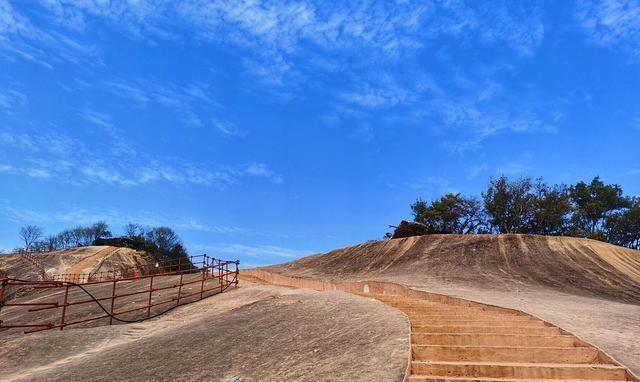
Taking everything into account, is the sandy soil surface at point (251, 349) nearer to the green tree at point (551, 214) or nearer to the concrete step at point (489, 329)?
the concrete step at point (489, 329)

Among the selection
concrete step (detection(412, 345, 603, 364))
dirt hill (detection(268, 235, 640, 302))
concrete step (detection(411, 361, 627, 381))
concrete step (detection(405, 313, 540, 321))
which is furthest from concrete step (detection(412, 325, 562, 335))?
dirt hill (detection(268, 235, 640, 302))

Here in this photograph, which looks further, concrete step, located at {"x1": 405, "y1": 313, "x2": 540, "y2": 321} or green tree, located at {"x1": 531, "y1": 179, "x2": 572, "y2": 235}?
green tree, located at {"x1": 531, "y1": 179, "x2": 572, "y2": 235}

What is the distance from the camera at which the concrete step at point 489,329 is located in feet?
28.2

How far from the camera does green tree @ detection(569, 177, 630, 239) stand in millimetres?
58200

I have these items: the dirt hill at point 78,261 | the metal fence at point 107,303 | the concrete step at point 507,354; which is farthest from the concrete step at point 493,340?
the dirt hill at point 78,261

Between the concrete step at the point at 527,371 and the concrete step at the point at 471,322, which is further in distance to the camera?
the concrete step at the point at 471,322

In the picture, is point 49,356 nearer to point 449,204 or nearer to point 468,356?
point 468,356

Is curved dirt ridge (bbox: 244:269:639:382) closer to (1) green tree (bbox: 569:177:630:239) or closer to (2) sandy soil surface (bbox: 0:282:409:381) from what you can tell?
Answer: (2) sandy soil surface (bbox: 0:282:409:381)

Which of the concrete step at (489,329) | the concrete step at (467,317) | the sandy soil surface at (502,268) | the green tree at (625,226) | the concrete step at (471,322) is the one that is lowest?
the concrete step at (489,329)

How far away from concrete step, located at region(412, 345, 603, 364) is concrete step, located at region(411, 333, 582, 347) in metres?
0.54

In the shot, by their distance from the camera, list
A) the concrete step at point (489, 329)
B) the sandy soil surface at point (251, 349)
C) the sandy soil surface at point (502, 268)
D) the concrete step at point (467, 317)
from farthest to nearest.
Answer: the sandy soil surface at point (502, 268), the concrete step at point (467, 317), the concrete step at point (489, 329), the sandy soil surface at point (251, 349)

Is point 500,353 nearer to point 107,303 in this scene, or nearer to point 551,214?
point 107,303

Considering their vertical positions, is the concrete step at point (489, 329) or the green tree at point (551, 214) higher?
the green tree at point (551, 214)

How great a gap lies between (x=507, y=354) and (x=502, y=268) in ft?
69.8
